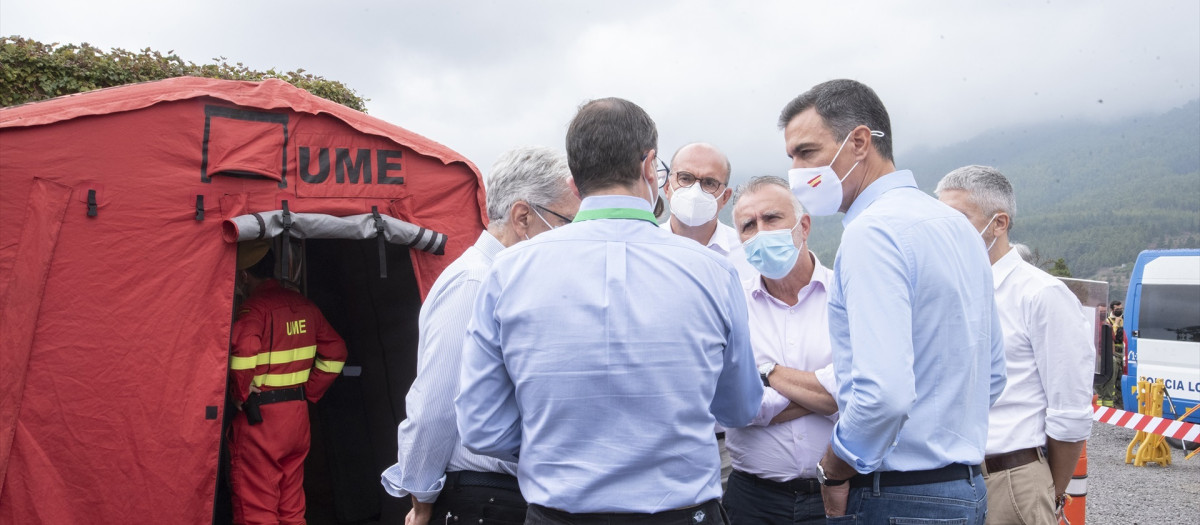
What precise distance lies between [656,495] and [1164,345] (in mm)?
12211

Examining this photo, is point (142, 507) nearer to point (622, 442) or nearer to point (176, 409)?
point (176, 409)

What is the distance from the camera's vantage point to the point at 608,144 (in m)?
1.95

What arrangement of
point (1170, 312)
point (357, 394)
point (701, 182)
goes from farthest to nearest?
1. point (1170, 312)
2. point (357, 394)
3. point (701, 182)

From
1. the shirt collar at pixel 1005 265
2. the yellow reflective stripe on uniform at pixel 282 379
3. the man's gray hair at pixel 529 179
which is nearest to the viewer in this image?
the man's gray hair at pixel 529 179

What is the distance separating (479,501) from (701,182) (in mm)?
1898

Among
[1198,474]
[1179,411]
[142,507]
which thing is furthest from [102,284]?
[1179,411]

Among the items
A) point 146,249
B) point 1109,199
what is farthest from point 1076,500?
point 1109,199

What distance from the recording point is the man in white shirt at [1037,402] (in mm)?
2977

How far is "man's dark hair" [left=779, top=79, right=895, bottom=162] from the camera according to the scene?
90.5 inches

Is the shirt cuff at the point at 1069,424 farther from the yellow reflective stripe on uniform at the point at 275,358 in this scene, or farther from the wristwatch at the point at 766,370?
the yellow reflective stripe on uniform at the point at 275,358

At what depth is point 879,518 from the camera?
2.12 meters

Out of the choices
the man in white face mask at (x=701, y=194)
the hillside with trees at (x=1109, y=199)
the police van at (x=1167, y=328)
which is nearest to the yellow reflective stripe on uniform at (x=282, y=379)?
the man in white face mask at (x=701, y=194)

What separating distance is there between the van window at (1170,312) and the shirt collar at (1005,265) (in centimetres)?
995

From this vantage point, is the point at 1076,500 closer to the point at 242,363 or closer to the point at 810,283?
the point at 810,283
